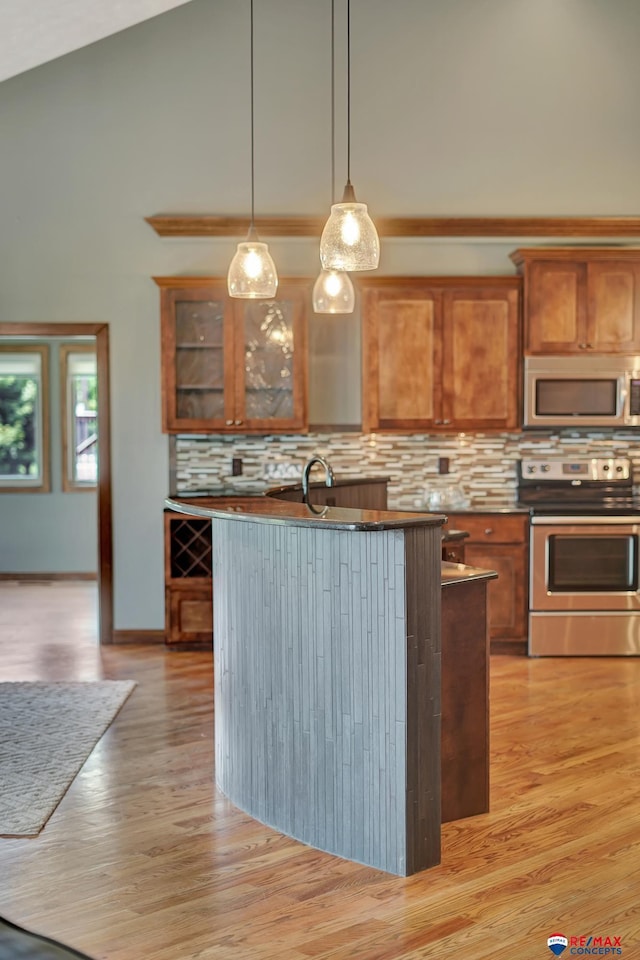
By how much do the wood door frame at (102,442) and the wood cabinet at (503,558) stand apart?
222 cm

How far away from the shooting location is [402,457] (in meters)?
6.81

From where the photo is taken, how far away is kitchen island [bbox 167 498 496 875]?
3115mm

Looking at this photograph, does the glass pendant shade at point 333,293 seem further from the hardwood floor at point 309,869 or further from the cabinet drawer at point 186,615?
the cabinet drawer at point 186,615

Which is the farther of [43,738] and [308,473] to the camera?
[43,738]

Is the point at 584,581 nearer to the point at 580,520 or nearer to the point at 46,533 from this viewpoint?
the point at 580,520

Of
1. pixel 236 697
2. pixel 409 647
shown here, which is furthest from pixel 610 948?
pixel 236 697

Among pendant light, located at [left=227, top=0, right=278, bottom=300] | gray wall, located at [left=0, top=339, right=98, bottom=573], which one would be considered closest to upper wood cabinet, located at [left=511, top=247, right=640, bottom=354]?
pendant light, located at [left=227, top=0, right=278, bottom=300]

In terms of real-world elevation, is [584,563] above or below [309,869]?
above

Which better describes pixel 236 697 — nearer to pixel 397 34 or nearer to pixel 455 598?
pixel 455 598

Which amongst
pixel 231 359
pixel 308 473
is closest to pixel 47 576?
pixel 231 359

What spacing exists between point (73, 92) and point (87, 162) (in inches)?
17.3

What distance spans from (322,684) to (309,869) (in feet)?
1.84

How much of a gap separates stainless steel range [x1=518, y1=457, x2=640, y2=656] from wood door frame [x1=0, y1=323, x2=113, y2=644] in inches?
106

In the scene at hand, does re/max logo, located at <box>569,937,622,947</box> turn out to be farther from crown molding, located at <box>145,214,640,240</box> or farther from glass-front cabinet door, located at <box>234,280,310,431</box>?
crown molding, located at <box>145,214,640,240</box>
